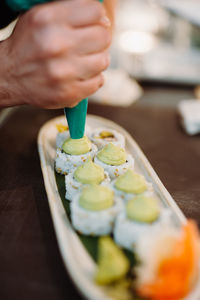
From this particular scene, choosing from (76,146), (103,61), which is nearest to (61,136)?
(76,146)

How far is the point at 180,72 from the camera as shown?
8.27 ft

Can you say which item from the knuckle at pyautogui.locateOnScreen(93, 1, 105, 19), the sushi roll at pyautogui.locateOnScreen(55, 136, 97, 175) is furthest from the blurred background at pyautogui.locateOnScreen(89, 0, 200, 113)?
the knuckle at pyautogui.locateOnScreen(93, 1, 105, 19)

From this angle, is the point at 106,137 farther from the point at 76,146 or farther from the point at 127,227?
the point at 127,227

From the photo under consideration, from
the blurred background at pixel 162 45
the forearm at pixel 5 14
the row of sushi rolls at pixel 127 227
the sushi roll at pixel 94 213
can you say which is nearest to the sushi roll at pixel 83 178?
the row of sushi rolls at pixel 127 227

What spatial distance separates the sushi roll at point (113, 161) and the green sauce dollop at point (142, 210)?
0.27 m

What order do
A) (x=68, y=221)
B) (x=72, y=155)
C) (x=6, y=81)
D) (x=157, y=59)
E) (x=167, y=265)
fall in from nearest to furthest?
(x=167, y=265) < (x=68, y=221) < (x=6, y=81) < (x=72, y=155) < (x=157, y=59)

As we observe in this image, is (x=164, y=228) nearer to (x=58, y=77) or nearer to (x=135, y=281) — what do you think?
(x=135, y=281)

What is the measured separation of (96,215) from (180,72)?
198 centimetres

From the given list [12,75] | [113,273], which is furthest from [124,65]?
[113,273]

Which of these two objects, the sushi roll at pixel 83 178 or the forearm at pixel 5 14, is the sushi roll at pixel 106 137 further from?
the forearm at pixel 5 14

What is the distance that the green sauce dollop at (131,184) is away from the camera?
34.6 inches

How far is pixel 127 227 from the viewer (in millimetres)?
743

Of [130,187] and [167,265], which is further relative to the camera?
[130,187]

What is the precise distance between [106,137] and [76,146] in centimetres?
21
